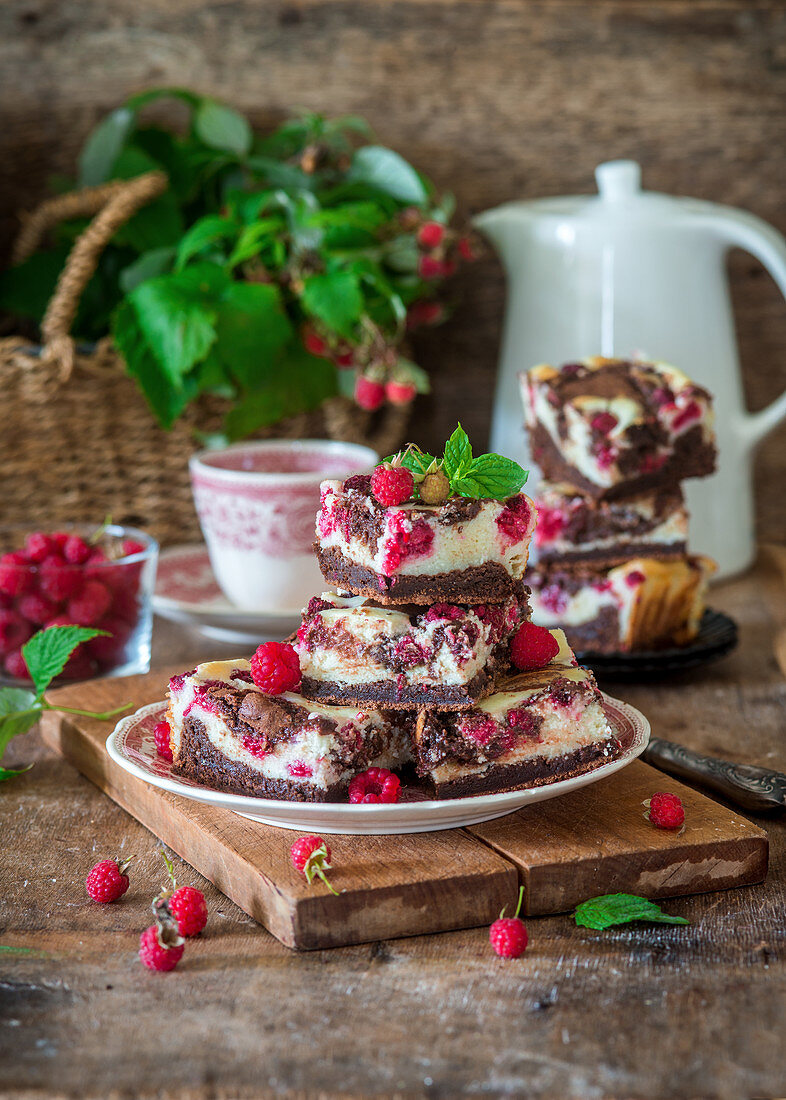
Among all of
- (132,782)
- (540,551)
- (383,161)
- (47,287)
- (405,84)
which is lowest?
(132,782)

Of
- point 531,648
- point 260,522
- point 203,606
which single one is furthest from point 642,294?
point 531,648

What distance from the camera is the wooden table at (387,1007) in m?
0.75

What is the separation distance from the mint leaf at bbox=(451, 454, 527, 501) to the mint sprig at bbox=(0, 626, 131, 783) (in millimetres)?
449

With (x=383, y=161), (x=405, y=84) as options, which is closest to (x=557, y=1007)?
(x=383, y=161)

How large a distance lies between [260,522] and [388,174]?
67cm

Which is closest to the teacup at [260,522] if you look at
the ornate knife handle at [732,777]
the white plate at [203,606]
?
the white plate at [203,606]

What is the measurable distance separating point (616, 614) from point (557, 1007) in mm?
783

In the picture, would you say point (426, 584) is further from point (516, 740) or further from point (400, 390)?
point (400, 390)

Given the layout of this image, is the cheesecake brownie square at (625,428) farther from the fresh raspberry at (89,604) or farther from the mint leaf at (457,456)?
the fresh raspberry at (89,604)

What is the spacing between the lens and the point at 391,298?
5.91 ft

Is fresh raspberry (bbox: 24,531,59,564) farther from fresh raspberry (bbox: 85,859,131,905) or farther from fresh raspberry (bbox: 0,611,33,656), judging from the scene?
fresh raspberry (bbox: 85,859,131,905)

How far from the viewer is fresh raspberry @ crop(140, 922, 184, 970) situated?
87cm

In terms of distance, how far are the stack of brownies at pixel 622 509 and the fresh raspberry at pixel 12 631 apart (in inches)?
25.9

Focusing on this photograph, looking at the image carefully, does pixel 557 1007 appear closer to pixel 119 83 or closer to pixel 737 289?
pixel 737 289
